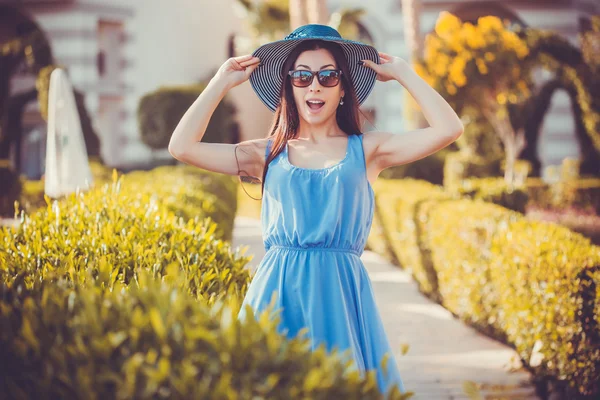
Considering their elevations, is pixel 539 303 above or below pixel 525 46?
below

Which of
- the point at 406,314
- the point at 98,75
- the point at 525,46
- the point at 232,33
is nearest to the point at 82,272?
the point at 406,314

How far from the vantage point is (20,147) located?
76.6 feet

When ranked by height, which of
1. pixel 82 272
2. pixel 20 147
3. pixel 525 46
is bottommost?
pixel 20 147

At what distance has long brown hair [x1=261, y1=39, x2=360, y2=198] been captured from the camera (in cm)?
287

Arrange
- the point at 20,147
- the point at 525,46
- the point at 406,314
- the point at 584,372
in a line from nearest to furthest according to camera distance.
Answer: the point at 584,372 < the point at 406,314 < the point at 525,46 < the point at 20,147

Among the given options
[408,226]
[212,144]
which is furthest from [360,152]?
[408,226]

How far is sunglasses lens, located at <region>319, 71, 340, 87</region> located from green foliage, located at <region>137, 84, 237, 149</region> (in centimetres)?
1846

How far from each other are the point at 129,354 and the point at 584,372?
11.5ft

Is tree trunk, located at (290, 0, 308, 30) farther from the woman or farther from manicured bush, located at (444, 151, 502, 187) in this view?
the woman

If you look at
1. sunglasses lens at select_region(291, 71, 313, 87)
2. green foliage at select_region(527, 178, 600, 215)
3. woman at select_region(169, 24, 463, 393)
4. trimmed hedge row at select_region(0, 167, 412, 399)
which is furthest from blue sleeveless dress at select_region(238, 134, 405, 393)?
green foliage at select_region(527, 178, 600, 215)

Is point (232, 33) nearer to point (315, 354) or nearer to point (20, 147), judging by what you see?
point (20, 147)

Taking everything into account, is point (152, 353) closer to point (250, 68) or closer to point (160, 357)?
point (160, 357)

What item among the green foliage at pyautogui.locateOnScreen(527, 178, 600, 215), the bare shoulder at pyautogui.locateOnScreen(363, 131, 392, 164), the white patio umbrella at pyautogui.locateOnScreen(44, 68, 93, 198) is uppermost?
the bare shoulder at pyautogui.locateOnScreen(363, 131, 392, 164)

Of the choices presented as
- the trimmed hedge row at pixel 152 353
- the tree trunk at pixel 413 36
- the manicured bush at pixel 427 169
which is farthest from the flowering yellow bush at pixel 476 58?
the trimmed hedge row at pixel 152 353
